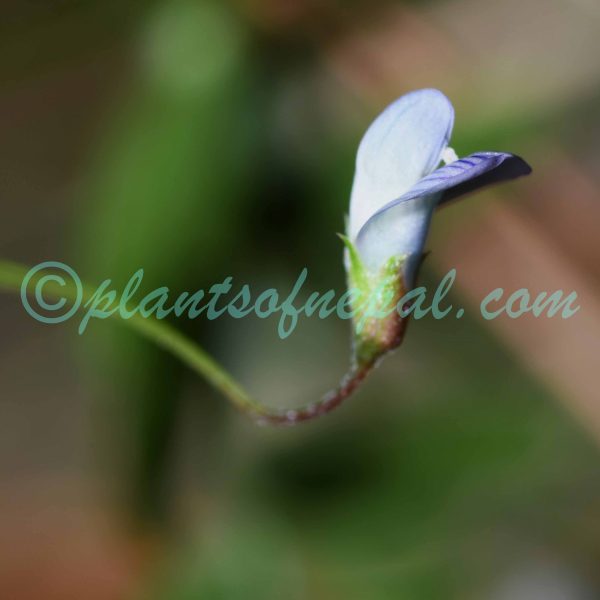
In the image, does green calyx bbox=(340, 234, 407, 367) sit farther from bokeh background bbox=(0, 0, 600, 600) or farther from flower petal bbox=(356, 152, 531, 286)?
bokeh background bbox=(0, 0, 600, 600)

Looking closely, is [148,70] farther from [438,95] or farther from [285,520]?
[438,95]

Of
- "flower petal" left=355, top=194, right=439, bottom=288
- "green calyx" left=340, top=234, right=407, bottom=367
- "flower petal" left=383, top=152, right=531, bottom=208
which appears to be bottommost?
"green calyx" left=340, top=234, right=407, bottom=367

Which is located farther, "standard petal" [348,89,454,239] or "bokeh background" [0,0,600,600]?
"bokeh background" [0,0,600,600]

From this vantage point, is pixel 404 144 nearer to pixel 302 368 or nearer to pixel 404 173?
pixel 404 173

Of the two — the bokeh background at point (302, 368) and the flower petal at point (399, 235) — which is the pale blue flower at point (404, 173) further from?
the bokeh background at point (302, 368)

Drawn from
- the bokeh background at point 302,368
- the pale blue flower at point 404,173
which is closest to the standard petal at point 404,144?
the pale blue flower at point 404,173

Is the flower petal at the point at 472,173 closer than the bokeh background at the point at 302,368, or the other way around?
the flower petal at the point at 472,173

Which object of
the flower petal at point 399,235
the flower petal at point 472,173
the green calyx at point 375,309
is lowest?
the green calyx at point 375,309

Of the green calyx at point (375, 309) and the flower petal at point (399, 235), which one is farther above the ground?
the flower petal at point (399, 235)

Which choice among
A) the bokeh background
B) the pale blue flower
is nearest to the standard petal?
the pale blue flower
